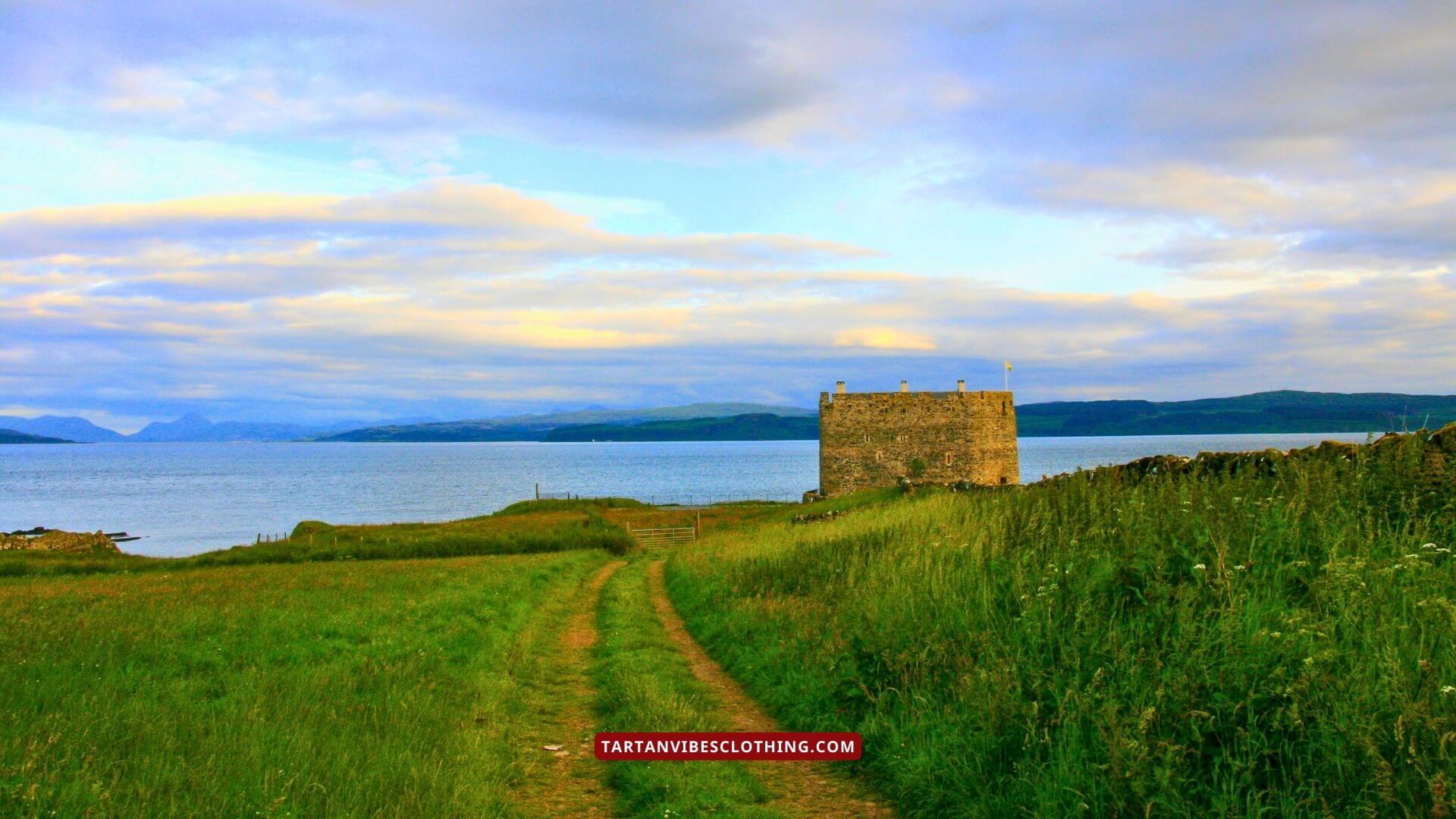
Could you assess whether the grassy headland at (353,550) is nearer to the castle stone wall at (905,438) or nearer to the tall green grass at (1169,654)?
the castle stone wall at (905,438)

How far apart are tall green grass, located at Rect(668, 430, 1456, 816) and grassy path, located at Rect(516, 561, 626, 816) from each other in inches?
79.5

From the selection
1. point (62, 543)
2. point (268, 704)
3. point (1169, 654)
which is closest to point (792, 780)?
point (1169, 654)

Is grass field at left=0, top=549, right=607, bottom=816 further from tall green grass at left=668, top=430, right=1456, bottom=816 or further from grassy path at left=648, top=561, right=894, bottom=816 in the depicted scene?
tall green grass at left=668, top=430, right=1456, bottom=816

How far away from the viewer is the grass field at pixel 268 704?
5.98 meters

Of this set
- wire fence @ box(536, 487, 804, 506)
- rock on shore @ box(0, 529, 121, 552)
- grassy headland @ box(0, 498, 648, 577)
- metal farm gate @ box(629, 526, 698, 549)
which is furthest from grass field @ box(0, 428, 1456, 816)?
wire fence @ box(536, 487, 804, 506)

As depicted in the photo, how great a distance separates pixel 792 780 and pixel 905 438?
2005 inches

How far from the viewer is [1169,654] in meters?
6.28

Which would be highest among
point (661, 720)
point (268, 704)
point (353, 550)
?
point (268, 704)

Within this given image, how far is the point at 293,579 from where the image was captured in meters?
23.1

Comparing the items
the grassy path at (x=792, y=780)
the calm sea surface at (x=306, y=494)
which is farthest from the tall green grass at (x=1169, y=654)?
the calm sea surface at (x=306, y=494)

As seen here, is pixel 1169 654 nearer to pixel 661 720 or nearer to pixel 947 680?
pixel 947 680

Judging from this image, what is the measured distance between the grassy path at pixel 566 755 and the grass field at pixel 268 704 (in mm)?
179

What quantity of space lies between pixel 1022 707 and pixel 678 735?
3298 mm

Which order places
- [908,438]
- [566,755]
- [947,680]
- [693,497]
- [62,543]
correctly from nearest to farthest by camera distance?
[947,680], [566,755], [62,543], [908,438], [693,497]
